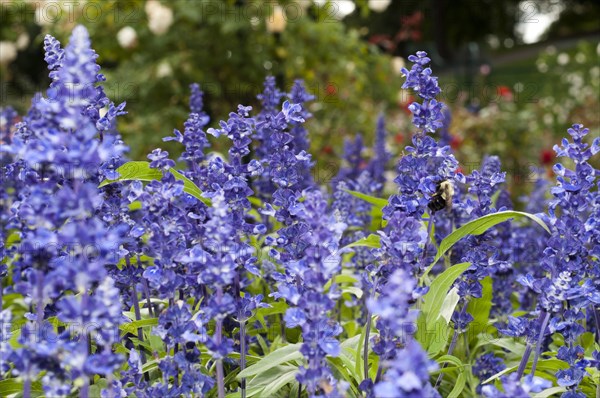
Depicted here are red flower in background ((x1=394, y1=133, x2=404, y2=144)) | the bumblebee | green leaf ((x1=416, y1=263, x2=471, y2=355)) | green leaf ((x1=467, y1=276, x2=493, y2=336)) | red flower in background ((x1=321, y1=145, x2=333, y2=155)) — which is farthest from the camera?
red flower in background ((x1=394, y1=133, x2=404, y2=144))

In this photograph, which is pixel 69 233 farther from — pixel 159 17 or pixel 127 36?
pixel 127 36

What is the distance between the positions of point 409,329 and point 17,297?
208 centimetres

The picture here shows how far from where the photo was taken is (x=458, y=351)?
9.28 feet

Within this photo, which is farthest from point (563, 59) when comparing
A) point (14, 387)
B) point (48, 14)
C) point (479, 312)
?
point (14, 387)

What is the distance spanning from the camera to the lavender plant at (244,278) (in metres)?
1.52

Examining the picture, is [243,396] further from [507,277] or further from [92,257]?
[507,277]

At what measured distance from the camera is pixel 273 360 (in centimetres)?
206

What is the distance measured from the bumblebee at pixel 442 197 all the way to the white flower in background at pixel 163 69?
5.50 meters

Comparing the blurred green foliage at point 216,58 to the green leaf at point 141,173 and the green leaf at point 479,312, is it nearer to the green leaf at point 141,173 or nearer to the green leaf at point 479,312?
the green leaf at point 479,312

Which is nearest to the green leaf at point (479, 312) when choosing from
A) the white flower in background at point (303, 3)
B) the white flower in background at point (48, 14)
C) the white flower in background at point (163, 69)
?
the white flower in background at point (163, 69)

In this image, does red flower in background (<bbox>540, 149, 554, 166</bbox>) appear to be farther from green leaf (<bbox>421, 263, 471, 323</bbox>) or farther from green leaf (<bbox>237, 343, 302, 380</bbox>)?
green leaf (<bbox>237, 343, 302, 380</bbox>)

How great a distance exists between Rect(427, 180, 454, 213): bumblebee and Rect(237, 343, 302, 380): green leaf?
0.71 m

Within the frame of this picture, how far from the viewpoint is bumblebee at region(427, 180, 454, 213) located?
2.45 m

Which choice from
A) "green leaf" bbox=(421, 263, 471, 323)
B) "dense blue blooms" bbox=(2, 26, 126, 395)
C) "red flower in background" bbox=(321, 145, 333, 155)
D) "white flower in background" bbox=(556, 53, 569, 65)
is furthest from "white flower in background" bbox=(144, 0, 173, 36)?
"white flower in background" bbox=(556, 53, 569, 65)
